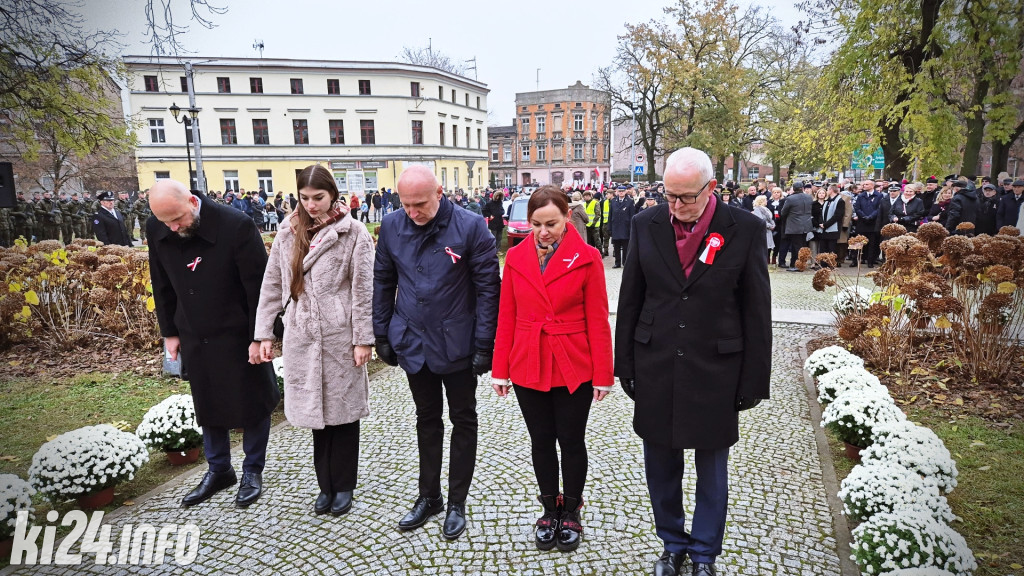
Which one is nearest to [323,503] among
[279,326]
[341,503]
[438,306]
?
[341,503]

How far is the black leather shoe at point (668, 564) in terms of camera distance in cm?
308

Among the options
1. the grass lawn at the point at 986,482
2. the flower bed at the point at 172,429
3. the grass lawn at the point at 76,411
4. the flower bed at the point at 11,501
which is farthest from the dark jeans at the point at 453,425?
the grass lawn at the point at 986,482

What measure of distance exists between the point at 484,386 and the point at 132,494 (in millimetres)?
3464

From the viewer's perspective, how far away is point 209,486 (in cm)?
408

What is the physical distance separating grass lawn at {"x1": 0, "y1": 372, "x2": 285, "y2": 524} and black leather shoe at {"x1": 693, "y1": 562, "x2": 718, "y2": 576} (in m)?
3.77

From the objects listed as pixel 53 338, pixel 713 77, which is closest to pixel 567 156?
pixel 713 77

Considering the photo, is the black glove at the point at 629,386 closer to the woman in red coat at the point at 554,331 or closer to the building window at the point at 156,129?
the woman in red coat at the point at 554,331

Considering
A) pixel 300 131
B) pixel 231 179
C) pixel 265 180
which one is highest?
pixel 300 131

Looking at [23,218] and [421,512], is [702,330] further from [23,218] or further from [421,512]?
[23,218]

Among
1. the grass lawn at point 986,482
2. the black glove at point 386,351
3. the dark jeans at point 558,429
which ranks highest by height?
the black glove at point 386,351

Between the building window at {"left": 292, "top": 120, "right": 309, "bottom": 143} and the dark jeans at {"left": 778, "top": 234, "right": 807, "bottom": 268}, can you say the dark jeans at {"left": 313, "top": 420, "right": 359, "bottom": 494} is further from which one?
the building window at {"left": 292, "top": 120, "right": 309, "bottom": 143}

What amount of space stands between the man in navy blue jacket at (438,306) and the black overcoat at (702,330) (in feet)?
3.00

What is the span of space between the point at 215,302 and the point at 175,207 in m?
0.64

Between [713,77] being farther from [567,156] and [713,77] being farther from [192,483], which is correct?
[567,156]
